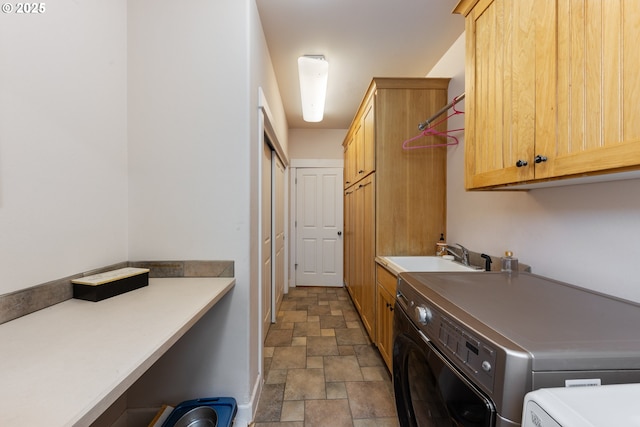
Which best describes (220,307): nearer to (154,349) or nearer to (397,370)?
(154,349)

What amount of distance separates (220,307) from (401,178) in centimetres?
164

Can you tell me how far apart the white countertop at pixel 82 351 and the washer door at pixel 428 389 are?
0.79 meters

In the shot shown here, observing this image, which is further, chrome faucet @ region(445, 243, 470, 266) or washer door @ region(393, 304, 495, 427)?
chrome faucet @ region(445, 243, 470, 266)

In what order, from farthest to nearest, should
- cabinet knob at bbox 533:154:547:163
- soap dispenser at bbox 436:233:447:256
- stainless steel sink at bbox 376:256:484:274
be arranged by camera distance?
soap dispenser at bbox 436:233:447:256
stainless steel sink at bbox 376:256:484:274
cabinet knob at bbox 533:154:547:163

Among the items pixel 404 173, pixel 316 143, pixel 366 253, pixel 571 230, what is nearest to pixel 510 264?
pixel 571 230

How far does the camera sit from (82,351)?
2.20ft

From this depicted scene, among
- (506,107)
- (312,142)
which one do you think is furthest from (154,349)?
(312,142)

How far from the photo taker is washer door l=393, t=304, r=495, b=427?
2.04ft

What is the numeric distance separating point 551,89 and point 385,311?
1.60m

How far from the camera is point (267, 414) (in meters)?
1.58

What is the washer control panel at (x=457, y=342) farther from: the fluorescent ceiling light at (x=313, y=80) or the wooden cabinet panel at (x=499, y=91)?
the fluorescent ceiling light at (x=313, y=80)

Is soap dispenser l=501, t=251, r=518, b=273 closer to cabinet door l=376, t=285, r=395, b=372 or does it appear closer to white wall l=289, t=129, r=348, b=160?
cabinet door l=376, t=285, r=395, b=372

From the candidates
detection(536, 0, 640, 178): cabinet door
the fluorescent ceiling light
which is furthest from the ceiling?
detection(536, 0, 640, 178): cabinet door

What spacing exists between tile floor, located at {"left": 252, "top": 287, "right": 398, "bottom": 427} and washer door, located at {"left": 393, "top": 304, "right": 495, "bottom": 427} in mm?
615
